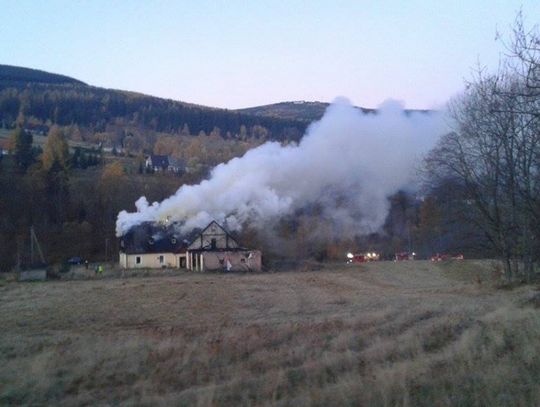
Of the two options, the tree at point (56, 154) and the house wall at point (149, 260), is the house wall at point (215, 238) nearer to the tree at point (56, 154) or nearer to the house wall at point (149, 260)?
the house wall at point (149, 260)

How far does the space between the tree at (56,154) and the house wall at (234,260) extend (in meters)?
36.9

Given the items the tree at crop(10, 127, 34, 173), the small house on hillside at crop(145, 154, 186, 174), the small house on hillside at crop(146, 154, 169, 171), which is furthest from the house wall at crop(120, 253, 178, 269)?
the small house on hillside at crop(146, 154, 169, 171)

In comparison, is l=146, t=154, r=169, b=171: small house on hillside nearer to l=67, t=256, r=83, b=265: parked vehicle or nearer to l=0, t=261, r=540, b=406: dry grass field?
l=67, t=256, r=83, b=265: parked vehicle

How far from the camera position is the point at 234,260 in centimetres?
5859

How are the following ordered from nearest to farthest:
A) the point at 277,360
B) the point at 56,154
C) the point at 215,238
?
the point at 277,360 < the point at 215,238 < the point at 56,154

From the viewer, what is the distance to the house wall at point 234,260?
57.9 m

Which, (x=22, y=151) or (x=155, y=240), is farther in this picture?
(x=22, y=151)

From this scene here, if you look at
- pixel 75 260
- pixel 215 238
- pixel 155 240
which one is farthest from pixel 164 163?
pixel 215 238

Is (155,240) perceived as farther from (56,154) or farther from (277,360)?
(277,360)

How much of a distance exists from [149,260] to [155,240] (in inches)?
80.7

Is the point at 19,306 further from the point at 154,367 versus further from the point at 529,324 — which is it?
the point at 529,324

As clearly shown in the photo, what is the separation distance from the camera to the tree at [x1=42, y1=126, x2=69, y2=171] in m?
88.5

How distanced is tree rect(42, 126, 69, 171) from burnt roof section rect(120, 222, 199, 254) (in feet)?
89.5

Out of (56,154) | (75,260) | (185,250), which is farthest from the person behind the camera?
(56,154)
